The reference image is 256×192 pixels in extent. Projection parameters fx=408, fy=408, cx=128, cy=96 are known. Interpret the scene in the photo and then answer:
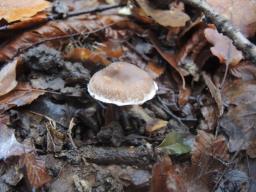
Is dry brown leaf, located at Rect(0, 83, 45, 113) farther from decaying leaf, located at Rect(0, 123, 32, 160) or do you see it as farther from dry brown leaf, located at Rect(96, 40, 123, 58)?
dry brown leaf, located at Rect(96, 40, 123, 58)

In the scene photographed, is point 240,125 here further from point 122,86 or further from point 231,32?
point 122,86

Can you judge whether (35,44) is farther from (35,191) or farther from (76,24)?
(35,191)

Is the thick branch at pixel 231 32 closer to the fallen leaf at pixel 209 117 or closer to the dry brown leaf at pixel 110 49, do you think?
the fallen leaf at pixel 209 117

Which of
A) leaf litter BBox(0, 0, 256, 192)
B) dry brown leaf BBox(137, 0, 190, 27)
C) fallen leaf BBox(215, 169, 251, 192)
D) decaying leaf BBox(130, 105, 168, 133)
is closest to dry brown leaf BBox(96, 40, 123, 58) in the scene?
leaf litter BBox(0, 0, 256, 192)

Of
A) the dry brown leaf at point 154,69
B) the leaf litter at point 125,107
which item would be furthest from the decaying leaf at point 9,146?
the dry brown leaf at point 154,69

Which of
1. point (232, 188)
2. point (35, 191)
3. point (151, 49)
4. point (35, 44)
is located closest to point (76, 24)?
point (35, 44)

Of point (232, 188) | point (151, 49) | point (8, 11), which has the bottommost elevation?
point (232, 188)
